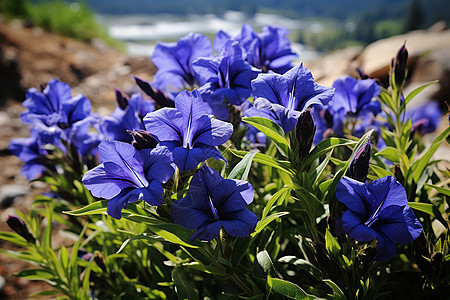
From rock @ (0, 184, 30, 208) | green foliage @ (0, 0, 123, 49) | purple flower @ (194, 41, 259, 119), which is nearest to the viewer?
purple flower @ (194, 41, 259, 119)

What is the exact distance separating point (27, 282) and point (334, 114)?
176cm

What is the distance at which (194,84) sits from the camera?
110cm

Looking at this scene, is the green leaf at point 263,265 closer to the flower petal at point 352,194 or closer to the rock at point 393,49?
the flower petal at point 352,194

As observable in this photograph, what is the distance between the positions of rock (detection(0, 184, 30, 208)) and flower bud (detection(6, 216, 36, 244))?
5.24 ft

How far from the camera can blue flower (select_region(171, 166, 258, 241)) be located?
0.66 metres

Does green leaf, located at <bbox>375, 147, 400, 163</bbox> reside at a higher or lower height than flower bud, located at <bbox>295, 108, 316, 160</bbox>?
lower

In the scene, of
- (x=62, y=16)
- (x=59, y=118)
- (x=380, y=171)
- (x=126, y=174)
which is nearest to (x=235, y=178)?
(x=126, y=174)

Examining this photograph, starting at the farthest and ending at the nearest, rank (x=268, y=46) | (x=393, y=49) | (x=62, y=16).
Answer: (x=62, y=16) → (x=393, y=49) → (x=268, y=46)

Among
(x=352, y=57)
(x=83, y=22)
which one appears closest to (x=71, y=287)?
(x=352, y=57)

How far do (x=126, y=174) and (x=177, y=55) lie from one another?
468 millimetres

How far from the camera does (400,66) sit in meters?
1.02

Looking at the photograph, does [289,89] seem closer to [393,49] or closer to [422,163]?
[422,163]

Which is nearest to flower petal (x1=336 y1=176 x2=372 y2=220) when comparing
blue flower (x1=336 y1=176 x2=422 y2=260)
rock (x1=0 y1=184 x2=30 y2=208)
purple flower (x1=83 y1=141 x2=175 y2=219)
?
blue flower (x1=336 y1=176 x2=422 y2=260)

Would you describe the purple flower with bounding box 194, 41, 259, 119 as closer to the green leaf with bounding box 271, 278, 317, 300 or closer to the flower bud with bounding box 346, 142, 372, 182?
the flower bud with bounding box 346, 142, 372, 182
